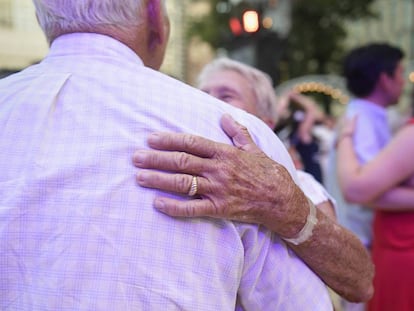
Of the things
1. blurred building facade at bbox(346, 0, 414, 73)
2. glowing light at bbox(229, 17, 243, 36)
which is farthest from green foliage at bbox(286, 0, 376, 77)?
glowing light at bbox(229, 17, 243, 36)

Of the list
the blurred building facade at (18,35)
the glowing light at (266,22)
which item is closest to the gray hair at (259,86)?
the glowing light at (266,22)

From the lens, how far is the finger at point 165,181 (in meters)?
1.13

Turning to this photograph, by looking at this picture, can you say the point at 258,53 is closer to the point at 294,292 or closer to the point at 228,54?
the point at 228,54

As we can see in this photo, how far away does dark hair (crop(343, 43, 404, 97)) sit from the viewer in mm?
3305

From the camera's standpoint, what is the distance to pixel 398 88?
3.38 meters

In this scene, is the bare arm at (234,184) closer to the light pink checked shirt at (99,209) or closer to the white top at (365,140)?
the light pink checked shirt at (99,209)

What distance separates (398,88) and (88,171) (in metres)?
2.70

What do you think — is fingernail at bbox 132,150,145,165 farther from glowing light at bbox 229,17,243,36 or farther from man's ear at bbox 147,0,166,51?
glowing light at bbox 229,17,243,36

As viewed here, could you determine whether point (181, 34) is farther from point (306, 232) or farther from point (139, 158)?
point (139, 158)

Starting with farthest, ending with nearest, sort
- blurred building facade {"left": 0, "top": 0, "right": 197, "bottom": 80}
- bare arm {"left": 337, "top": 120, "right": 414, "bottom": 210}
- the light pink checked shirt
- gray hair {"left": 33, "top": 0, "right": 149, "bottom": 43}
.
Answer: blurred building facade {"left": 0, "top": 0, "right": 197, "bottom": 80} < bare arm {"left": 337, "top": 120, "right": 414, "bottom": 210} < gray hair {"left": 33, "top": 0, "right": 149, "bottom": 43} < the light pink checked shirt

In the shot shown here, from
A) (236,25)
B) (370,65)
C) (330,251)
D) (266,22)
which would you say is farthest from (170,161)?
(266,22)

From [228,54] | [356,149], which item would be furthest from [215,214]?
[228,54]

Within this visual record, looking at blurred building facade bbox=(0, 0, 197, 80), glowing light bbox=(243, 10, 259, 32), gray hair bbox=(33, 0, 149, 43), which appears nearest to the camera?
gray hair bbox=(33, 0, 149, 43)

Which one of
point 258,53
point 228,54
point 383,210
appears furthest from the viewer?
point 228,54
